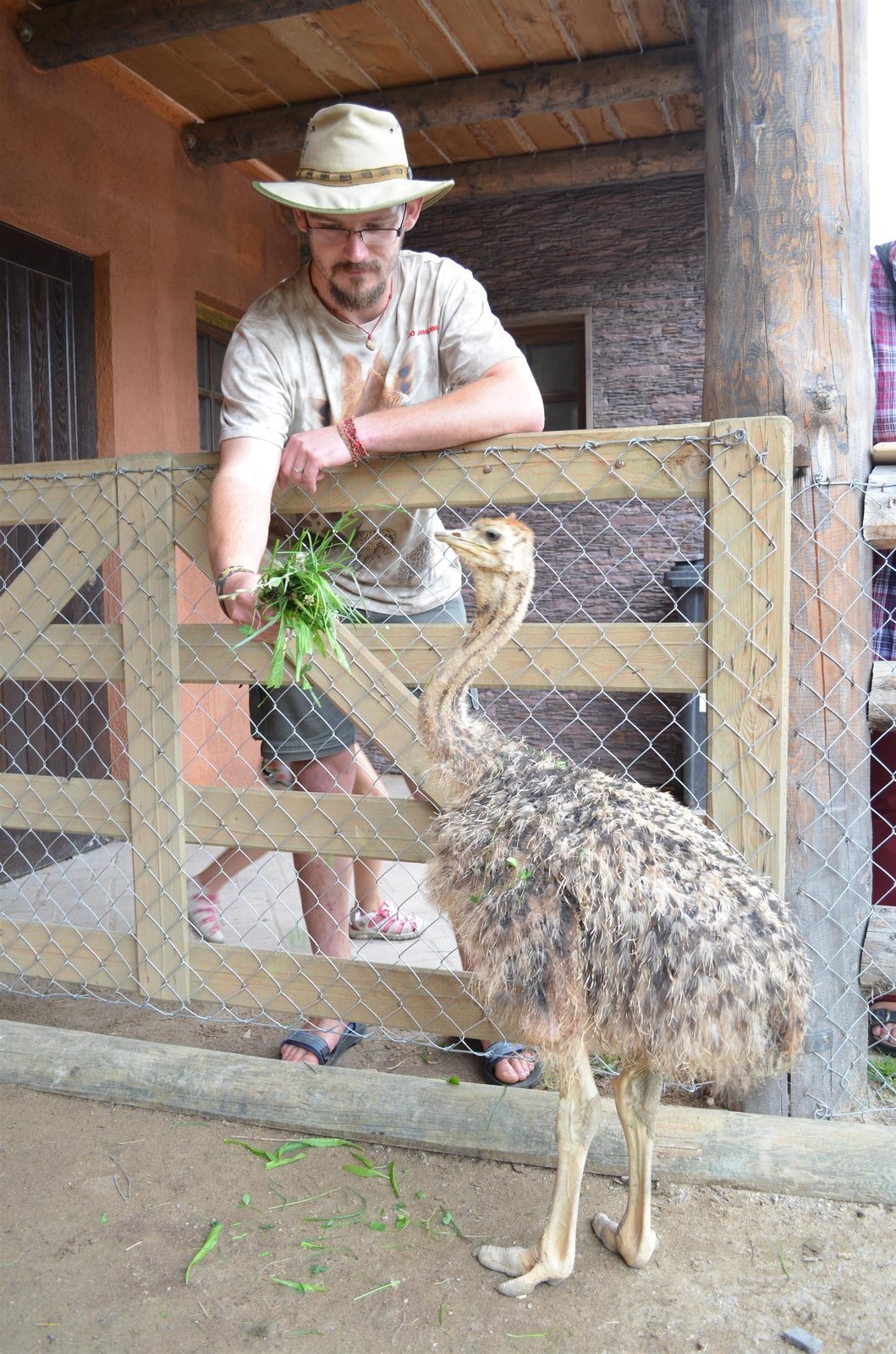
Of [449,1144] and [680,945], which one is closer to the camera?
[680,945]

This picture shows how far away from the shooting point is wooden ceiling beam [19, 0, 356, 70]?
482cm

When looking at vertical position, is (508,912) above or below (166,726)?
below

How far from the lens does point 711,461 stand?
2.55 metres

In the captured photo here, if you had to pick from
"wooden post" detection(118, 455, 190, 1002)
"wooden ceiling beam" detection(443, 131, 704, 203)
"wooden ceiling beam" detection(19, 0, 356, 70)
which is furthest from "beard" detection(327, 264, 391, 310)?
"wooden ceiling beam" detection(443, 131, 704, 203)

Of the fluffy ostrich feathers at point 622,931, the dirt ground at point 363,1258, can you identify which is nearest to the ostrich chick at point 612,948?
the fluffy ostrich feathers at point 622,931

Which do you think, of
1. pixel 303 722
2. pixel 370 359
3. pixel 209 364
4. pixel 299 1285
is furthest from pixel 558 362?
pixel 299 1285

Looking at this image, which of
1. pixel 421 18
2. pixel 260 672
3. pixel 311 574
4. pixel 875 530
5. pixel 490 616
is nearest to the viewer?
pixel 490 616

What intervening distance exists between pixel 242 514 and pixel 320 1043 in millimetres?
1662

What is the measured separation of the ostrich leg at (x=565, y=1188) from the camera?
2.16 metres

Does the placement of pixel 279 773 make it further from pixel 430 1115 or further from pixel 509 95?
pixel 509 95

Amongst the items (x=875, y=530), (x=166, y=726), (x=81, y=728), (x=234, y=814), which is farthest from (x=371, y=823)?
(x=81, y=728)

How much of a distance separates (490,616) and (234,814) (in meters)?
1.15

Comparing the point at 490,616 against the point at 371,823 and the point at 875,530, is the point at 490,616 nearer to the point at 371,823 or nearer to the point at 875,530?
the point at 371,823

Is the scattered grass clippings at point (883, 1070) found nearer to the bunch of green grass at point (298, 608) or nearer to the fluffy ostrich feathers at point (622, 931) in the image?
the fluffy ostrich feathers at point (622, 931)
